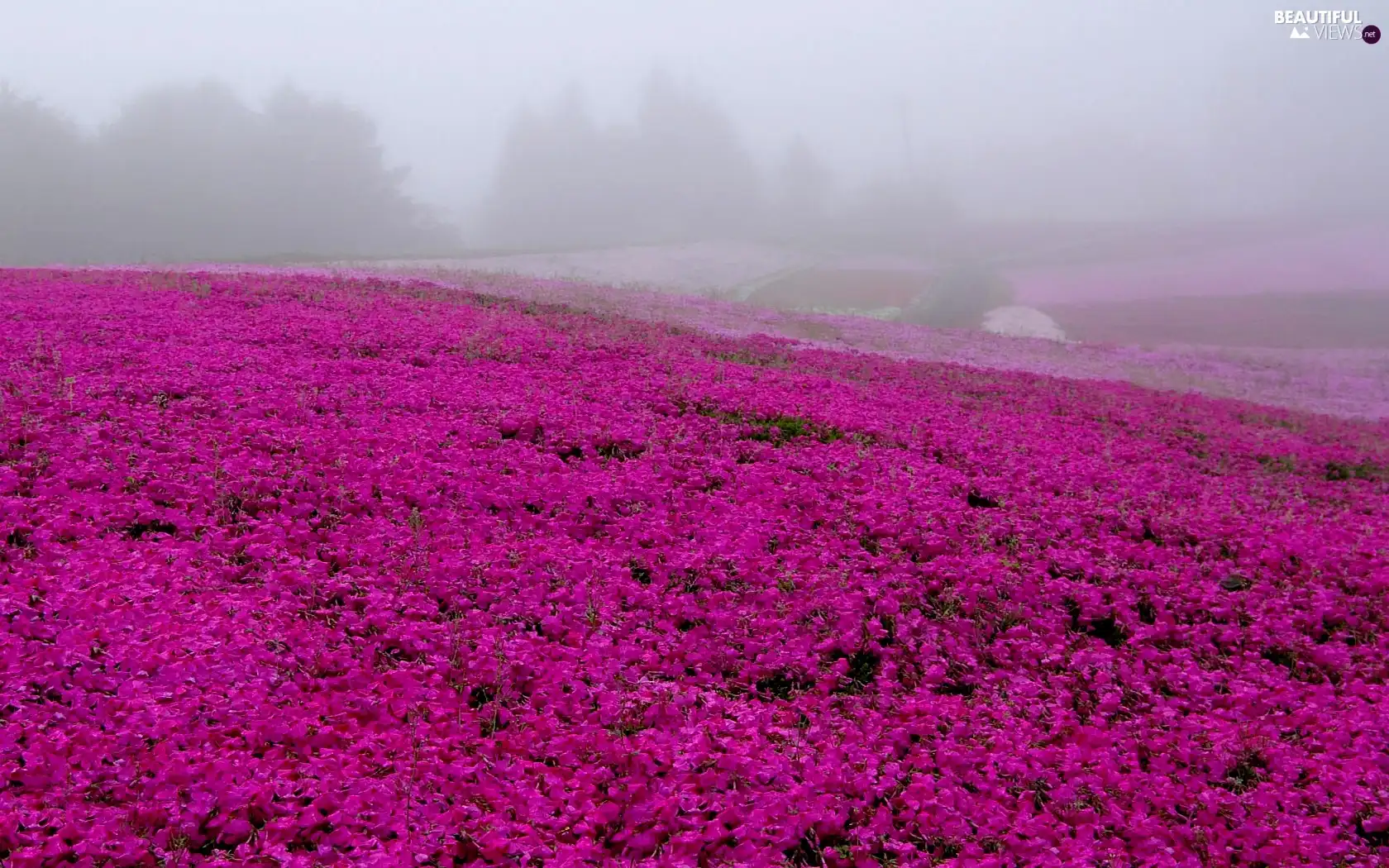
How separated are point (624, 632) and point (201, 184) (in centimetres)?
6905

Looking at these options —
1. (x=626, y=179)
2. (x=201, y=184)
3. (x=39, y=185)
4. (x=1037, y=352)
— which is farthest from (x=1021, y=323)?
(x=39, y=185)

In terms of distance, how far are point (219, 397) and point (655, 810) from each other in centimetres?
890

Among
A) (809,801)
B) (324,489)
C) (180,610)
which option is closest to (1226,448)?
(809,801)

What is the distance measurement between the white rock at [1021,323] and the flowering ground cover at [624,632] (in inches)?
1082

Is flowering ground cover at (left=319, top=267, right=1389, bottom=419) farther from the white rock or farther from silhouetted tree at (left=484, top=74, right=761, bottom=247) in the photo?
silhouetted tree at (left=484, top=74, right=761, bottom=247)

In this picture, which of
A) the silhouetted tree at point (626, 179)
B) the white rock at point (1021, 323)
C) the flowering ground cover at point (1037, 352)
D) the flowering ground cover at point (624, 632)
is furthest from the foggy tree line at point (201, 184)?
the flowering ground cover at point (624, 632)

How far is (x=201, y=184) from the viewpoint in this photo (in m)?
61.5

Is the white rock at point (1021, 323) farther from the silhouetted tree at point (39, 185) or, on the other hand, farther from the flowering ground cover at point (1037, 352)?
the silhouetted tree at point (39, 185)

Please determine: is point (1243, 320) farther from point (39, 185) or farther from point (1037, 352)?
point (39, 185)

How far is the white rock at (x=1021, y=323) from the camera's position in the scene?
4003cm

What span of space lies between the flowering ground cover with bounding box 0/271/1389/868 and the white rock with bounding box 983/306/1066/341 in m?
27.5

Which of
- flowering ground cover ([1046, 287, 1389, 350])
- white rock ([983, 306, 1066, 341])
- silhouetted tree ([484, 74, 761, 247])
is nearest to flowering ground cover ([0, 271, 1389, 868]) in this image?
white rock ([983, 306, 1066, 341])

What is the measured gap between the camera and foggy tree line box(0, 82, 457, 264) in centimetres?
5484

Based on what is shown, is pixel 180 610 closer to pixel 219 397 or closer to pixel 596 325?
pixel 219 397
